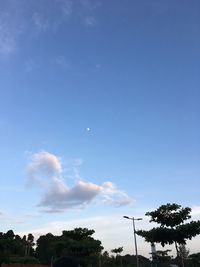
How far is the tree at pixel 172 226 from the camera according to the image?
2995cm

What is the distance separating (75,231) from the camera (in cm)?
5434

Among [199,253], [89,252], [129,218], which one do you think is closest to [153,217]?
[129,218]

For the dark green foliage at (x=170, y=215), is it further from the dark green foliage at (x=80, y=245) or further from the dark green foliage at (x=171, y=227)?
the dark green foliage at (x=80, y=245)

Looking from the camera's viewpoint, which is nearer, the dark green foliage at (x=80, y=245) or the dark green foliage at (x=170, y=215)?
the dark green foliage at (x=170, y=215)

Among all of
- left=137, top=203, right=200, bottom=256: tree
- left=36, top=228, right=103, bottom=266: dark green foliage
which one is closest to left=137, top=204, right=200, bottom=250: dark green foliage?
left=137, top=203, right=200, bottom=256: tree

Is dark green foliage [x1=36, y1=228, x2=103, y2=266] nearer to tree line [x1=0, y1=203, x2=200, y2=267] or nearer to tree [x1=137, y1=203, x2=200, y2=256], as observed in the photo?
tree line [x1=0, y1=203, x2=200, y2=267]

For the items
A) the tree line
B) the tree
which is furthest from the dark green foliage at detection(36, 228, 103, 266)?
the tree

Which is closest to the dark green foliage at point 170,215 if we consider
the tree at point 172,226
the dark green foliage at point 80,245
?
the tree at point 172,226

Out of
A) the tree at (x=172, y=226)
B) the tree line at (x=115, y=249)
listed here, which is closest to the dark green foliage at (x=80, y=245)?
the tree line at (x=115, y=249)

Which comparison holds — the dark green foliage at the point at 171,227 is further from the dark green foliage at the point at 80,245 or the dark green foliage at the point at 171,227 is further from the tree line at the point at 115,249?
the dark green foliage at the point at 80,245

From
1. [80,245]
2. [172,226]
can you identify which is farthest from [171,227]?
[80,245]

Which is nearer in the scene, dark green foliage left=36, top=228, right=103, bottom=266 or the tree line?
the tree line

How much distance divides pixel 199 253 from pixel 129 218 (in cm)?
3023

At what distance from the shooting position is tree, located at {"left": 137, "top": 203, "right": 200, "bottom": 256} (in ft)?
98.3
